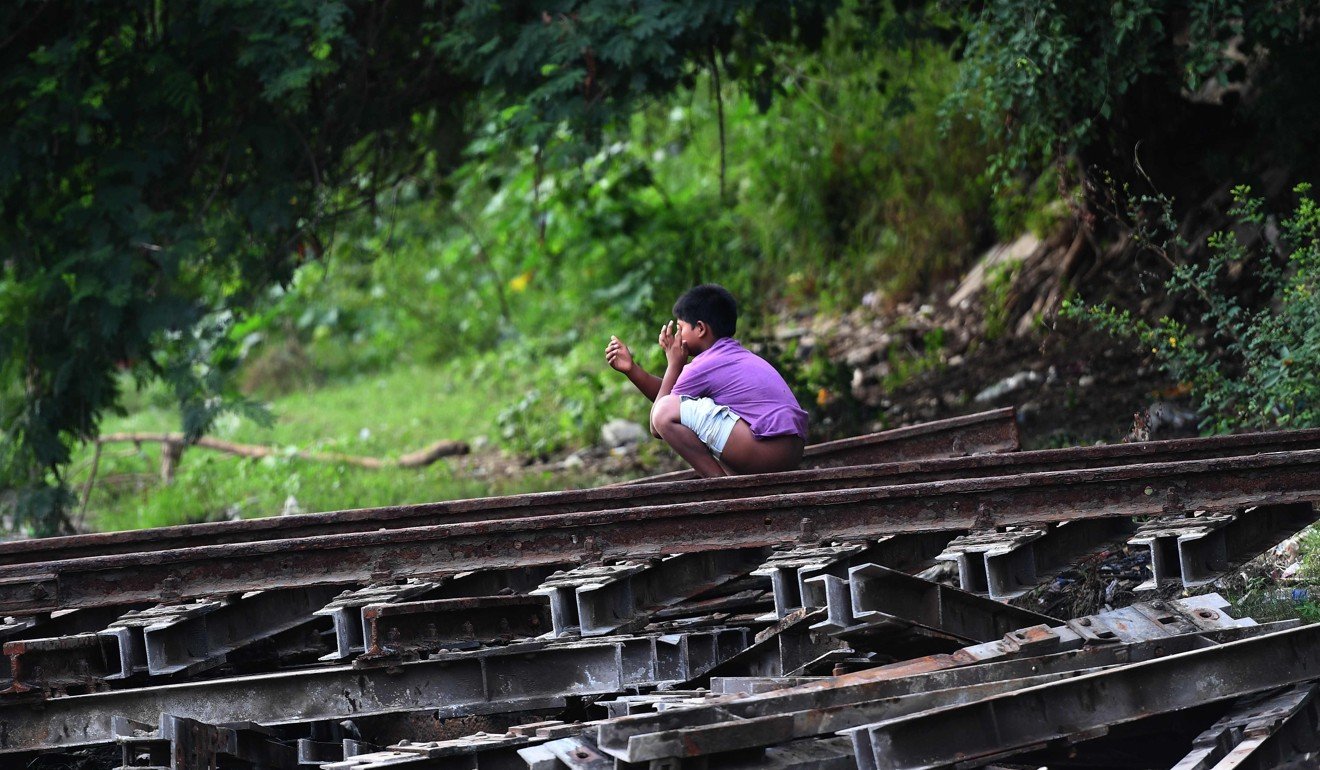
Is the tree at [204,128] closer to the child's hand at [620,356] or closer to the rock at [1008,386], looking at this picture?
the child's hand at [620,356]

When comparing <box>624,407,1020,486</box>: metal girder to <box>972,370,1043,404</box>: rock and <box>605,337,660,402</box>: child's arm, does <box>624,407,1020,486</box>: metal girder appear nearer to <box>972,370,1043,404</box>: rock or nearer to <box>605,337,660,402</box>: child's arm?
<box>605,337,660,402</box>: child's arm

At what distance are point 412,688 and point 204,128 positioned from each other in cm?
645

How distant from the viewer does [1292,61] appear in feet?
26.8

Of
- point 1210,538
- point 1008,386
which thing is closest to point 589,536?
point 1210,538

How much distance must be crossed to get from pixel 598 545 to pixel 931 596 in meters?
1.37

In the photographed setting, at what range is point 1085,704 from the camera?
12.6 feet

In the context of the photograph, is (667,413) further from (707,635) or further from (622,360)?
(707,635)

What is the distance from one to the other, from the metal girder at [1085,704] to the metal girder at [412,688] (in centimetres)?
122

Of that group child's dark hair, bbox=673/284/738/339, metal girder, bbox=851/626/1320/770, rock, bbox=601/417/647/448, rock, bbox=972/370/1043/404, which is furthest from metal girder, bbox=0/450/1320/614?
rock, bbox=601/417/647/448

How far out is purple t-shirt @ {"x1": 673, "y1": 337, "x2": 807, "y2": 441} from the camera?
19.8ft

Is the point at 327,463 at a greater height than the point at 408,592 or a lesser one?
greater

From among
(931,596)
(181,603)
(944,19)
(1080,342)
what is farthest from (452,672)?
(944,19)

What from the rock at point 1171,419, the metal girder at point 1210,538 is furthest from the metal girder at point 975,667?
the rock at point 1171,419

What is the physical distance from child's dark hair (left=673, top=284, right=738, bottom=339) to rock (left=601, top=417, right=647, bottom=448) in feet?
16.7
